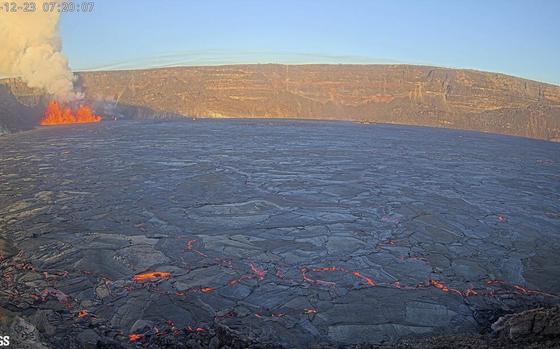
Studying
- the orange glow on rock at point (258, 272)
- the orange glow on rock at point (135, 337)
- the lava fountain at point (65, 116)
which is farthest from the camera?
the lava fountain at point (65, 116)

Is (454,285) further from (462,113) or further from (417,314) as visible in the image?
(462,113)

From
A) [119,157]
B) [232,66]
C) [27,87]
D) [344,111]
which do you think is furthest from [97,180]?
[232,66]

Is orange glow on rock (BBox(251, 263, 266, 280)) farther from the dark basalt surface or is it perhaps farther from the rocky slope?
the rocky slope

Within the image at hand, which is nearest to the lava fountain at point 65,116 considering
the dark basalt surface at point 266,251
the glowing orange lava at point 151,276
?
the dark basalt surface at point 266,251

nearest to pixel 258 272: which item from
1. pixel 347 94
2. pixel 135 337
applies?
pixel 135 337

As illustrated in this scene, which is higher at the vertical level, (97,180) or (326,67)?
(326,67)

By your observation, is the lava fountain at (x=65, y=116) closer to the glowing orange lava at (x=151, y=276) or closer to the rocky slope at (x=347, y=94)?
the rocky slope at (x=347, y=94)
